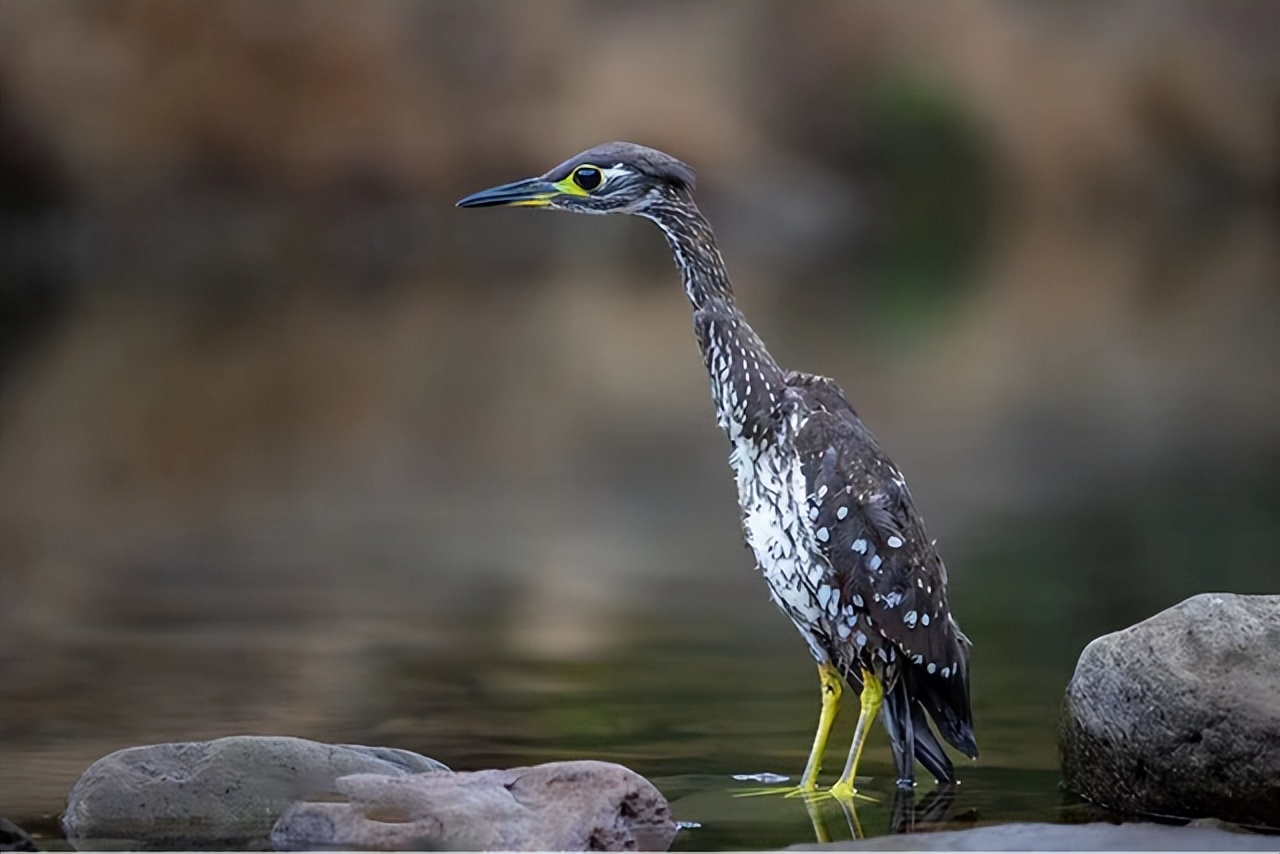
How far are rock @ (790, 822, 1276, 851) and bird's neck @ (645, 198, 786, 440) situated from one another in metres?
1.33

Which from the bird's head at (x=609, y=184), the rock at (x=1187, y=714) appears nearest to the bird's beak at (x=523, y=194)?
the bird's head at (x=609, y=184)

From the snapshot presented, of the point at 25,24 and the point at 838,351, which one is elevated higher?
the point at 25,24

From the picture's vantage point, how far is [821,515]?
20.1 feet

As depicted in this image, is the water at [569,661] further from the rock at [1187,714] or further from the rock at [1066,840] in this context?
the rock at [1066,840]

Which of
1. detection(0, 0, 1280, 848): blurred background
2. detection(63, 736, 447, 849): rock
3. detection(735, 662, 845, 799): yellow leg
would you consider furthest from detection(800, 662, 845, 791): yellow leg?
detection(63, 736, 447, 849): rock

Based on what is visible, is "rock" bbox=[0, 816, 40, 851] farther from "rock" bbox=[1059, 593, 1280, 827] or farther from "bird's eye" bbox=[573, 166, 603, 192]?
"rock" bbox=[1059, 593, 1280, 827]

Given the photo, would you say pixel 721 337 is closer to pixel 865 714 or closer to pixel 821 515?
pixel 821 515

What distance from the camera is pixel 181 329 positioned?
2377 cm

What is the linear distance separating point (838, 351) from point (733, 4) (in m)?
24.2

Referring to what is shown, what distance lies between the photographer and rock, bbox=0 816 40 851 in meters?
5.25

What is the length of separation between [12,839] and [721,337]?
238 cm

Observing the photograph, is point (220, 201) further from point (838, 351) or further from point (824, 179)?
point (838, 351)

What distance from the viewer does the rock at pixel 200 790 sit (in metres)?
5.75

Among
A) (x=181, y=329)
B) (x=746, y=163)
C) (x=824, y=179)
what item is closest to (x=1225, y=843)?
(x=181, y=329)
